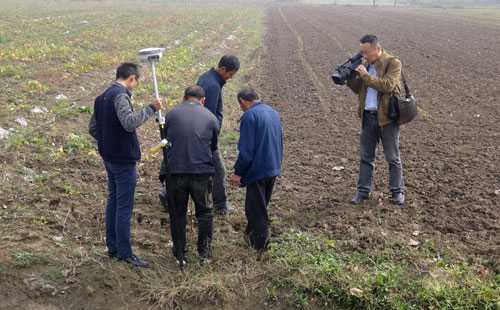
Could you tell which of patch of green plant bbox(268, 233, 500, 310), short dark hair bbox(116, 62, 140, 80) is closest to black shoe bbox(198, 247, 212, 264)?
patch of green plant bbox(268, 233, 500, 310)

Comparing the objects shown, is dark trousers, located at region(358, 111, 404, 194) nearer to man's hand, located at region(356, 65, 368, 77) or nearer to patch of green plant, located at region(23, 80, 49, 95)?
man's hand, located at region(356, 65, 368, 77)

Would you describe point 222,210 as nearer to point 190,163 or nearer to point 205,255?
point 205,255

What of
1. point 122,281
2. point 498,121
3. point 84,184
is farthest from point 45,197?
point 498,121

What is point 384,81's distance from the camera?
6453mm

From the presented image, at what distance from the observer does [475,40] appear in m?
28.2

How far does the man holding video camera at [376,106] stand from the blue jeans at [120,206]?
3138mm

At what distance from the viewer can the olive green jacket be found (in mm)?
6457

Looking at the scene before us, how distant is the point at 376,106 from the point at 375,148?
0.61 metres

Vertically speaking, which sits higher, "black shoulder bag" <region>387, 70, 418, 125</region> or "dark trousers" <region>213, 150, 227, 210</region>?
"black shoulder bag" <region>387, 70, 418, 125</region>

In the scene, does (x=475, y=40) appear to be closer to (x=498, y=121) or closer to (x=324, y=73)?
(x=324, y=73)

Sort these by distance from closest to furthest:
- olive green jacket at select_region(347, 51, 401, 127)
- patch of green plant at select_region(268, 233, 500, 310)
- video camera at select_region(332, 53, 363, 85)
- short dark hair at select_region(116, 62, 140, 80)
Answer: patch of green plant at select_region(268, 233, 500, 310) → short dark hair at select_region(116, 62, 140, 80) → olive green jacket at select_region(347, 51, 401, 127) → video camera at select_region(332, 53, 363, 85)

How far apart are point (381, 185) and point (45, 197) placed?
4.78 metres

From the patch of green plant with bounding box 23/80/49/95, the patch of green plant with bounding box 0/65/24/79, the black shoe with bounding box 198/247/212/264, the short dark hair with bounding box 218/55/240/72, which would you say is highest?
the short dark hair with bounding box 218/55/240/72

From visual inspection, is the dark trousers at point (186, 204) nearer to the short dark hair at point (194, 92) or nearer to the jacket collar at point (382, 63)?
the short dark hair at point (194, 92)
